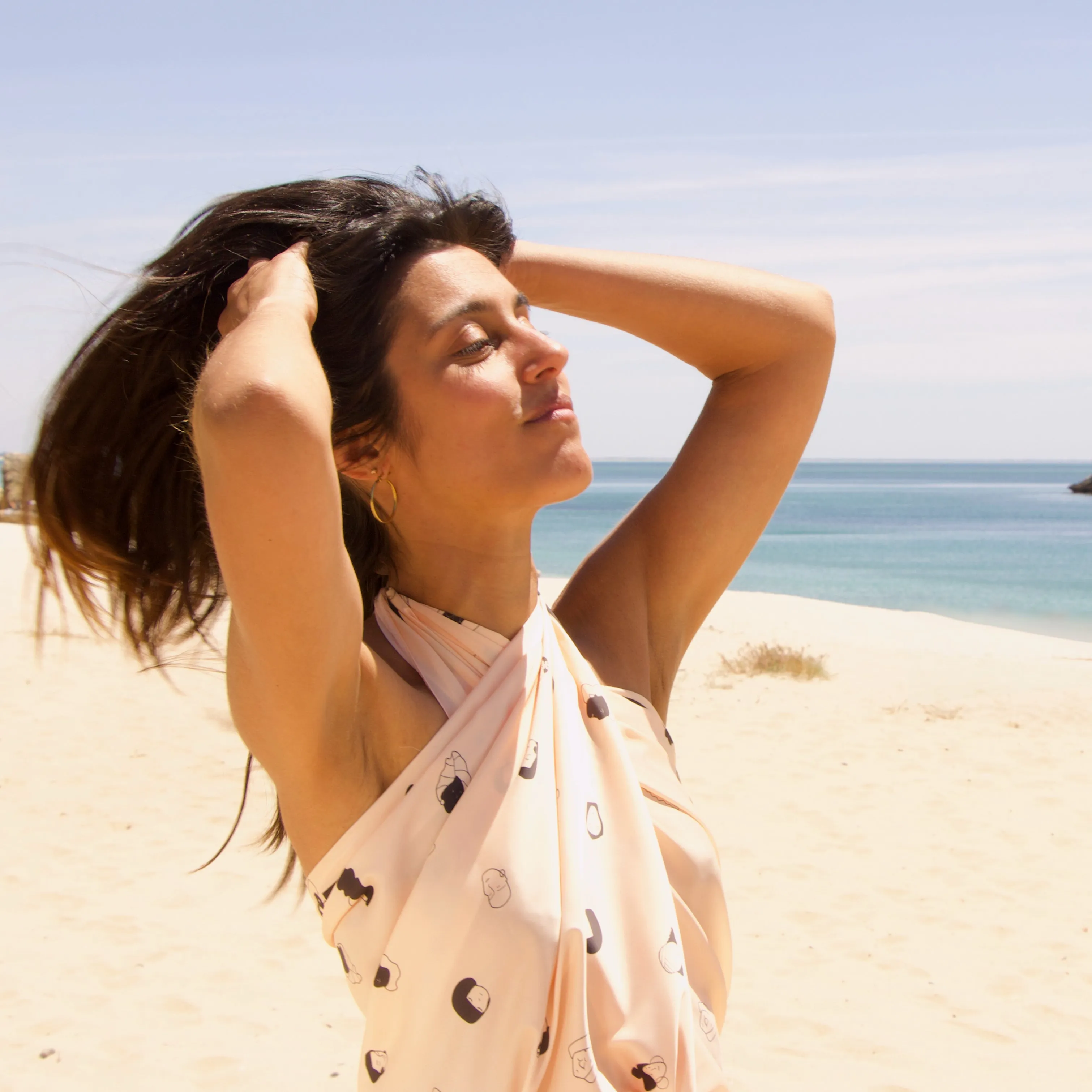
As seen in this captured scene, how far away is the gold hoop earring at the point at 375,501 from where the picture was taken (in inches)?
78.2

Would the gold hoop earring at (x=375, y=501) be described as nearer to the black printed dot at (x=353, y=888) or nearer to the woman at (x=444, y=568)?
the woman at (x=444, y=568)

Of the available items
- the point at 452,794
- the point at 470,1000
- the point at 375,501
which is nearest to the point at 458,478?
the point at 375,501

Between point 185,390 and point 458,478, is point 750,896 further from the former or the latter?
point 185,390

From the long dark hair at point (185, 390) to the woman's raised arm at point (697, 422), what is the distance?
0.36 metres

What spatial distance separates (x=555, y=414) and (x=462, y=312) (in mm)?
247

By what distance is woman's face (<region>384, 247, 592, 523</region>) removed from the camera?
182cm

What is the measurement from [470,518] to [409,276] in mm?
437

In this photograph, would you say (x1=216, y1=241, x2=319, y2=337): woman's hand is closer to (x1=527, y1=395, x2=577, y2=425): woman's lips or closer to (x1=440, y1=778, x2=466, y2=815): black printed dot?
(x1=527, y1=395, x2=577, y2=425): woman's lips

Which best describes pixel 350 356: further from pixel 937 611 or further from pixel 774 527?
pixel 774 527

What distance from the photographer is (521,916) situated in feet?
5.16

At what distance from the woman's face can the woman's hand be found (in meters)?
0.19

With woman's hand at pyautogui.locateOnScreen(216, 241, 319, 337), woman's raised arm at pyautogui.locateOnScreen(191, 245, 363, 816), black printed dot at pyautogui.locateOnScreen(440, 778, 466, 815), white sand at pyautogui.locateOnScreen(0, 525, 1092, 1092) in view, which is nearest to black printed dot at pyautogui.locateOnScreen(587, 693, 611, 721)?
black printed dot at pyautogui.locateOnScreen(440, 778, 466, 815)

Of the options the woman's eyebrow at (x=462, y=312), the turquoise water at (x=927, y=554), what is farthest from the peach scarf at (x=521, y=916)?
the turquoise water at (x=927, y=554)

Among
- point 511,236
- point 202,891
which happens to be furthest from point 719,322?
point 202,891
